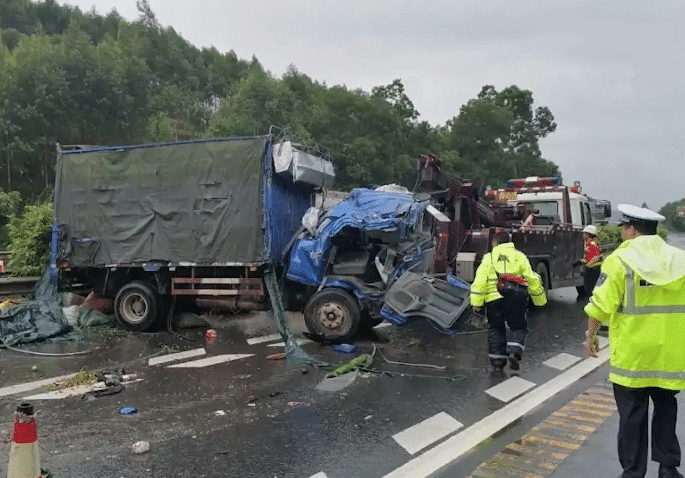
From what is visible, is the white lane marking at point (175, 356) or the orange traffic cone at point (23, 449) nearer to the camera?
the orange traffic cone at point (23, 449)

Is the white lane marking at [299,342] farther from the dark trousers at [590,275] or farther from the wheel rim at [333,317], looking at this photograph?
the dark trousers at [590,275]

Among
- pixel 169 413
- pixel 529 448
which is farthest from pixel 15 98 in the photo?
pixel 529 448

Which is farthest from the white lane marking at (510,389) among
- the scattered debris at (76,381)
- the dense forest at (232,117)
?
the dense forest at (232,117)

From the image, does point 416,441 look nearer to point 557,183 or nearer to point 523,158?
point 557,183

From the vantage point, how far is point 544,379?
Answer: 698 cm

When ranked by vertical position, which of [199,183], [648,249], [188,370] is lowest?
[188,370]

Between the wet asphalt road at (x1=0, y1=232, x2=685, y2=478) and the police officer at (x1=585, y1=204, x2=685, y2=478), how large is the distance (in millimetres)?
1185

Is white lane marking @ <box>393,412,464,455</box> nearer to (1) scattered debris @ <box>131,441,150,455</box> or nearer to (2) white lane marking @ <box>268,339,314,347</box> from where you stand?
(1) scattered debris @ <box>131,441,150,455</box>

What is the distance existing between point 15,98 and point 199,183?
29450 mm

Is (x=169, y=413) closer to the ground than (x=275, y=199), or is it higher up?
closer to the ground

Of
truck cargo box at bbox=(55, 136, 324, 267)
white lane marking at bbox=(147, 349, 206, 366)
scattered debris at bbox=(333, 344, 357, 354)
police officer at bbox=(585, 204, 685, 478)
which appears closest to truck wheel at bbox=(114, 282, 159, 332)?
truck cargo box at bbox=(55, 136, 324, 267)

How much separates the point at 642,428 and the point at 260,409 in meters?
3.35

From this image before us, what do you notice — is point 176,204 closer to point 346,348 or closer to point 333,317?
point 333,317

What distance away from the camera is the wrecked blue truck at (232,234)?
360 inches
